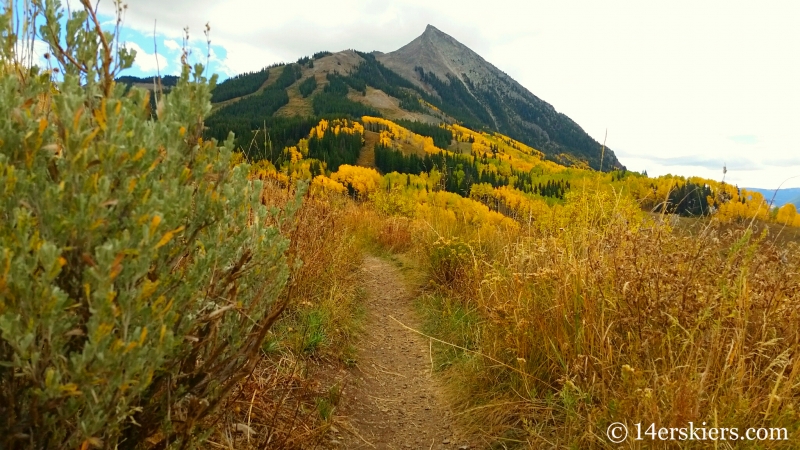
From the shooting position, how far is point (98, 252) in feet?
3.50

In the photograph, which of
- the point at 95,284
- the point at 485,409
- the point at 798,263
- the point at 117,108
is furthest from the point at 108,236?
the point at 798,263

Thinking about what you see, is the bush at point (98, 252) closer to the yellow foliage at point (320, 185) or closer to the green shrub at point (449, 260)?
the green shrub at point (449, 260)

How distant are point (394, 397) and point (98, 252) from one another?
3.23m

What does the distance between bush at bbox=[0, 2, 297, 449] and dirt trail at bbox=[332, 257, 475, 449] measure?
1.76 meters

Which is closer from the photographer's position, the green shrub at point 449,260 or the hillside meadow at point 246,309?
the hillside meadow at point 246,309

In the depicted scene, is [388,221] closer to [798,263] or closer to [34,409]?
[798,263]

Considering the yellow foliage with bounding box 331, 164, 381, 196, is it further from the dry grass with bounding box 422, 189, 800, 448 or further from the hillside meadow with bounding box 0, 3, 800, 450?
the dry grass with bounding box 422, 189, 800, 448

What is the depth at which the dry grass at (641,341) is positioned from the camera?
7.17 feet

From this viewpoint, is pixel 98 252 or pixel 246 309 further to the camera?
pixel 246 309

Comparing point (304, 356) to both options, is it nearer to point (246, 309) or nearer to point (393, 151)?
point (246, 309)

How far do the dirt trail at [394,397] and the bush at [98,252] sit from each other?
1758 mm

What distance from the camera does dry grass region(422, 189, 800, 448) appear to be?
2.19 m

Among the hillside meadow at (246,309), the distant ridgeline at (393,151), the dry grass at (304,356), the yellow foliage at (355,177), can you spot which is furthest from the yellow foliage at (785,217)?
the yellow foliage at (355,177)

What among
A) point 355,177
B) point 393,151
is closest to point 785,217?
point 355,177
